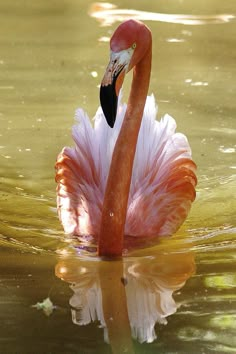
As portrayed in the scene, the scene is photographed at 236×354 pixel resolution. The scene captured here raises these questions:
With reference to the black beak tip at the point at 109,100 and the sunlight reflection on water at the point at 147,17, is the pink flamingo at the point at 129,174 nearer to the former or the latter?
the black beak tip at the point at 109,100

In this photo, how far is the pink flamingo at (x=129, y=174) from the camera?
177 inches

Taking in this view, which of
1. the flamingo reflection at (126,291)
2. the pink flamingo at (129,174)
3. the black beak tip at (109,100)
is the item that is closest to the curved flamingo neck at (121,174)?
the pink flamingo at (129,174)

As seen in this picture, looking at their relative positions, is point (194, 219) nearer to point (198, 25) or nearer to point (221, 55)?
point (221, 55)

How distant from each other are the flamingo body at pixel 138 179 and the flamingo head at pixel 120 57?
2.44ft

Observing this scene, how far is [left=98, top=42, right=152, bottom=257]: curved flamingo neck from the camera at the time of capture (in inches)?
176

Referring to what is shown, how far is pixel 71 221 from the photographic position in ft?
16.0

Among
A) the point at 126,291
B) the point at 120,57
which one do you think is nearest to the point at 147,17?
the point at 120,57

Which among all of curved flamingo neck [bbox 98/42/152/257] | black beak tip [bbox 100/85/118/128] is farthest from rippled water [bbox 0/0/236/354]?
black beak tip [bbox 100/85/118/128]

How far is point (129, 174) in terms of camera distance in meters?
4.56

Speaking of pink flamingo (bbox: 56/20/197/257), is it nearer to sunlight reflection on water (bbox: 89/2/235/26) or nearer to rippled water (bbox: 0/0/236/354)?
rippled water (bbox: 0/0/236/354)

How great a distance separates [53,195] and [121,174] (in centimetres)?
109

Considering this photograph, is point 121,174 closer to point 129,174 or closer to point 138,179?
point 129,174

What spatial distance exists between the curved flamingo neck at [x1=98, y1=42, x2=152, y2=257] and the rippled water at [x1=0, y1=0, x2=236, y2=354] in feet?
0.36

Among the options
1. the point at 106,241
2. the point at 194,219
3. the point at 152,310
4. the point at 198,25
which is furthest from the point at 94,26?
the point at 152,310
